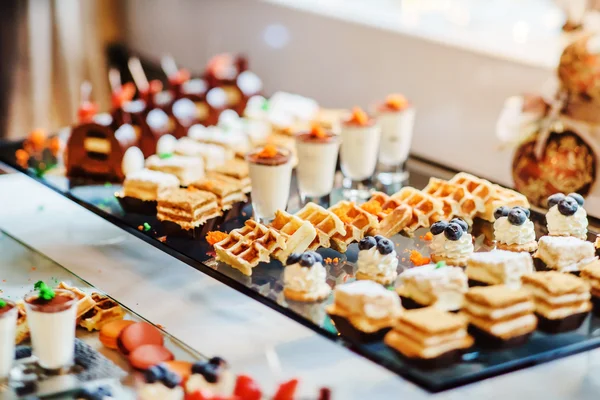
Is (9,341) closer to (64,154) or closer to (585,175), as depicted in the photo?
(64,154)

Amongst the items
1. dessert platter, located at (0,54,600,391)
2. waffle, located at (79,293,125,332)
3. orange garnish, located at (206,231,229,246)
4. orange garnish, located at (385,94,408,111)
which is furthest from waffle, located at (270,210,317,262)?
orange garnish, located at (385,94,408,111)

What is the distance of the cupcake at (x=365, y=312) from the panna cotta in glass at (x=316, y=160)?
98 cm

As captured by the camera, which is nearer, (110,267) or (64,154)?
Answer: (110,267)

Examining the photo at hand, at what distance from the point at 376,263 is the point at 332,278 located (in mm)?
150

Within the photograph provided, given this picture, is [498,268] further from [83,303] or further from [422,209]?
[83,303]

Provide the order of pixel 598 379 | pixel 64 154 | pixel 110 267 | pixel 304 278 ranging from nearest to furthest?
1. pixel 304 278
2. pixel 598 379
3. pixel 110 267
4. pixel 64 154

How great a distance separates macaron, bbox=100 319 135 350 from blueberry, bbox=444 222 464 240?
1.03 meters

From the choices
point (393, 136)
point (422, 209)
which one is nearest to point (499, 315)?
point (422, 209)

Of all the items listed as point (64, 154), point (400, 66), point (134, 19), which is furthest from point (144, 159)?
point (134, 19)

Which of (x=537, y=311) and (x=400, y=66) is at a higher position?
(x=400, y=66)

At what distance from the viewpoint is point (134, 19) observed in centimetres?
638

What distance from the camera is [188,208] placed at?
3264mm

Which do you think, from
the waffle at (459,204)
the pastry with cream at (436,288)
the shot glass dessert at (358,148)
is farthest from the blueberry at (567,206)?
the shot glass dessert at (358,148)

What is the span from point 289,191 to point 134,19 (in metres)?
3.15
